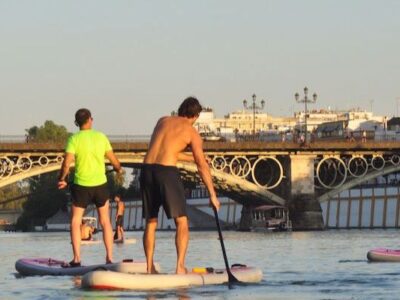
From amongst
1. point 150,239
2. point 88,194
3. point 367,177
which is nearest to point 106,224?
point 88,194

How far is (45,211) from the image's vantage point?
167m

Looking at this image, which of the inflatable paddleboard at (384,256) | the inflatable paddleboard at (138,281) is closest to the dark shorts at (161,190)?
the inflatable paddleboard at (138,281)

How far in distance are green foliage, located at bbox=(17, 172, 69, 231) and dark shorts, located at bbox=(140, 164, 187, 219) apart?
143 m

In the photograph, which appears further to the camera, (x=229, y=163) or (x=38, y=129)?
(x=38, y=129)

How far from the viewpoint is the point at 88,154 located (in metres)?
22.2

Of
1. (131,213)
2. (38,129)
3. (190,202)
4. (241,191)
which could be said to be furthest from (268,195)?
(38,129)

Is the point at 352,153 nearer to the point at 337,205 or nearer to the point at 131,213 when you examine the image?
the point at 337,205

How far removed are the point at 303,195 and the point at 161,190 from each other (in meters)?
80.5

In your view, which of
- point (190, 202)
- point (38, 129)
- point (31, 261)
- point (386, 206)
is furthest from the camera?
point (38, 129)

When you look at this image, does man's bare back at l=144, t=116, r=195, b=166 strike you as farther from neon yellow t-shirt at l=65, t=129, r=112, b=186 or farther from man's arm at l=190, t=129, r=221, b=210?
neon yellow t-shirt at l=65, t=129, r=112, b=186

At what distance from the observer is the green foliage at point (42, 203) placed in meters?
166

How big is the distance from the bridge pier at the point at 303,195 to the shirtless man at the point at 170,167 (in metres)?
79.5

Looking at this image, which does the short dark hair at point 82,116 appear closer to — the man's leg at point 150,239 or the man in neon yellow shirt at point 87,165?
the man in neon yellow shirt at point 87,165

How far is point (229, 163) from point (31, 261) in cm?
7475
